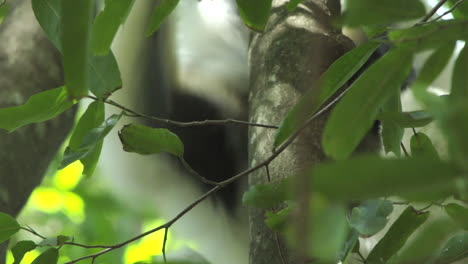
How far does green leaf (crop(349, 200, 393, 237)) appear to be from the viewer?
58cm

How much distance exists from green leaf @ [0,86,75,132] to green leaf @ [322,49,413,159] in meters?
0.32

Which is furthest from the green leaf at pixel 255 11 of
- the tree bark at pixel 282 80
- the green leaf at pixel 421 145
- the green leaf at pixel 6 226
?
the green leaf at pixel 6 226

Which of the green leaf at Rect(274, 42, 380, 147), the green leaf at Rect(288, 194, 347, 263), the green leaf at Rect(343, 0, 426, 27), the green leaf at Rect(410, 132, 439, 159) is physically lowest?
the green leaf at Rect(410, 132, 439, 159)

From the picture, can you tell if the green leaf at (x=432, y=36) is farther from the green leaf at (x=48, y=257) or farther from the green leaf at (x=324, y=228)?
the green leaf at (x=48, y=257)

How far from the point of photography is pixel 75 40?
0.41 metres

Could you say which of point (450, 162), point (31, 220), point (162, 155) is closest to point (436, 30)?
point (450, 162)

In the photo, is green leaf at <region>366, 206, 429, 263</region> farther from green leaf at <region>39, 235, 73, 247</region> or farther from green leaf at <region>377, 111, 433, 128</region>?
green leaf at <region>39, 235, 73, 247</region>

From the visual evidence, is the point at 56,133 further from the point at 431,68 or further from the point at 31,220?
the point at 31,220

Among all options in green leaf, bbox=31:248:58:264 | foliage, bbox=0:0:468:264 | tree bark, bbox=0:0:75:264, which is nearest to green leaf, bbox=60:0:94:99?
foliage, bbox=0:0:468:264

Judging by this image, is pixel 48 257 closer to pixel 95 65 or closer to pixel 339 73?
pixel 95 65

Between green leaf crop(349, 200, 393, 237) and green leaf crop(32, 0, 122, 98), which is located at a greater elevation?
green leaf crop(32, 0, 122, 98)

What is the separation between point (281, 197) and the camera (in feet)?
1.64

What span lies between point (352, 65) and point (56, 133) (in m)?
0.85

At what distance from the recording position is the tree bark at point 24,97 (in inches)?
44.3
